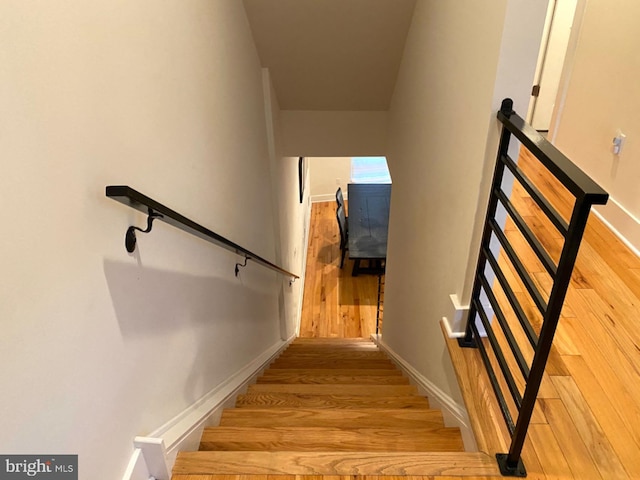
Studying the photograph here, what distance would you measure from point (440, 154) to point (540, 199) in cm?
94

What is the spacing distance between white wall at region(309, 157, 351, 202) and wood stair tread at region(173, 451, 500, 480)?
7.28 meters

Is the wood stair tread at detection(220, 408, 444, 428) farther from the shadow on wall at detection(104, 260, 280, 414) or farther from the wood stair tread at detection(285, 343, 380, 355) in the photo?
the wood stair tread at detection(285, 343, 380, 355)

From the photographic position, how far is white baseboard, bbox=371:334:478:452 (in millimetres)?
1625

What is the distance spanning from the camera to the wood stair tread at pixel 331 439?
1.62 meters

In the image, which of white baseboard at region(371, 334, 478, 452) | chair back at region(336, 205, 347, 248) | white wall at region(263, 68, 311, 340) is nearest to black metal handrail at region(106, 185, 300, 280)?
white baseboard at region(371, 334, 478, 452)

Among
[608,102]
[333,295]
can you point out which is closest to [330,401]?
[608,102]

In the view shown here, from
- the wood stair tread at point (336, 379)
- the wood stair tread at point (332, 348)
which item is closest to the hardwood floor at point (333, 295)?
the wood stair tread at point (332, 348)

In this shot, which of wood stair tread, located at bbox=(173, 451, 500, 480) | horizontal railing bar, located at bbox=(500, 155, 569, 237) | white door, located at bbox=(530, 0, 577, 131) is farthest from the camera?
white door, located at bbox=(530, 0, 577, 131)

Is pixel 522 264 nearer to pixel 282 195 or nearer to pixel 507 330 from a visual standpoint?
pixel 507 330

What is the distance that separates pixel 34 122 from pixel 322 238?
712 centimetres

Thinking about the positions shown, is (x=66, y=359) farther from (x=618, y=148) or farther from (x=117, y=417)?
(x=618, y=148)

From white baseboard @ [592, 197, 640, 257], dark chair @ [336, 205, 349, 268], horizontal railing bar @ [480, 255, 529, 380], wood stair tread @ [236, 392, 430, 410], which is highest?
horizontal railing bar @ [480, 255, 529, 380]

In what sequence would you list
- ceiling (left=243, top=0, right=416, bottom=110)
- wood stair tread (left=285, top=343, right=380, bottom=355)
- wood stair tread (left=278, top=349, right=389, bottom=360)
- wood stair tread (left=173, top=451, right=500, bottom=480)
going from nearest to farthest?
1. wood stair tread (left=173, top=451, right=500, bottom=480)
2. ceiling (left=243, top=0, right=416, bottom=110)
3. wood stair tread (left=278, top=349, right=389, bottom=360)
4. wood stair tread (left=285, top=343, right=380, bottom=355)

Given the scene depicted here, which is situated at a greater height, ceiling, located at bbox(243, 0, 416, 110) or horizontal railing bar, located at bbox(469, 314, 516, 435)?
ceiling, located at bbox(243, 0, 416, 110)
